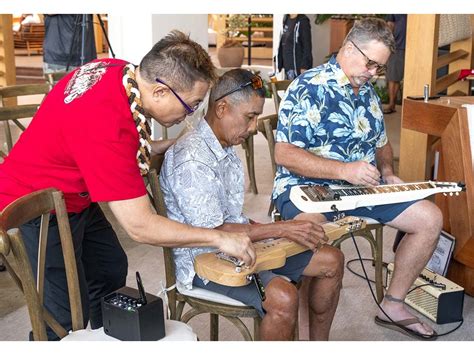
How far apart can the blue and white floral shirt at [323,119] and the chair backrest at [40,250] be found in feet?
3.85

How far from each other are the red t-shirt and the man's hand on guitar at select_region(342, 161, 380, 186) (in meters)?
1.01

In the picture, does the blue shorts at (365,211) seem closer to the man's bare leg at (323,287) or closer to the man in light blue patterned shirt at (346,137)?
the man in light blue patterned shirt at (346,137)

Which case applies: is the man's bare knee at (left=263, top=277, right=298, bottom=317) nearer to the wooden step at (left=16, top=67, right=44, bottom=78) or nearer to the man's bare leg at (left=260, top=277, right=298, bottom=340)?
the man's bare leg at (left=260, top=277, right=298, bottom=340)

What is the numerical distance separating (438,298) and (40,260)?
1.77 m

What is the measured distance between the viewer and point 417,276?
287 cm

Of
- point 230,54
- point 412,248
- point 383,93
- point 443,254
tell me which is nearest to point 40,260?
point 412,248

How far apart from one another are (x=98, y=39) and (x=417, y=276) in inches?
542

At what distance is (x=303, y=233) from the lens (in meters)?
2.18

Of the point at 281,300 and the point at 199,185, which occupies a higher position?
the point at 199,185

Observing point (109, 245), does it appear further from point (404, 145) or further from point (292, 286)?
point (404, 145)

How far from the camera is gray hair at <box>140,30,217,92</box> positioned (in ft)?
6.04

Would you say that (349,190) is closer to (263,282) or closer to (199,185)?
(263,282)

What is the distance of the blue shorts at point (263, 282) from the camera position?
2.05 meters
